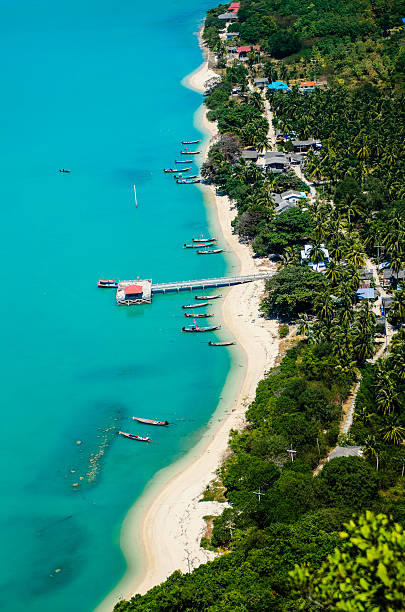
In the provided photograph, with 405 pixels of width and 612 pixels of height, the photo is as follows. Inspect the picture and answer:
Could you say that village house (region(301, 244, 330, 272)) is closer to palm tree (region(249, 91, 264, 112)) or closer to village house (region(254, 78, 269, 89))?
palm tree (region(249, 91, 264, 112))

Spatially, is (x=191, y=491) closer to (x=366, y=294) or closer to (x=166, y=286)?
(x=366, y=294)

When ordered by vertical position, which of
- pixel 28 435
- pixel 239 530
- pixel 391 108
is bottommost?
pixel 28 435

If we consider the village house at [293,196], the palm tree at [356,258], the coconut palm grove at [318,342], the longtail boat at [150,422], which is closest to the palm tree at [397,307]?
the coconut palm grove at [318,342]

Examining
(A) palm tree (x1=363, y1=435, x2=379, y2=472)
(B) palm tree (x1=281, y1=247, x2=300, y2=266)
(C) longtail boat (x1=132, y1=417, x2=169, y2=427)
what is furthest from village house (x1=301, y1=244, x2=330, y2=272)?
(A) palm tree (x1=363, y1=435, x2=379, y2=472)

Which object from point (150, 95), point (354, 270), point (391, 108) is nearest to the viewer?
point (354, 270)

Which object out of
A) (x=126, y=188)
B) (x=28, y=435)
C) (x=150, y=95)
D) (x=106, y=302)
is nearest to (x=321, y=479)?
(x=28, y=435)

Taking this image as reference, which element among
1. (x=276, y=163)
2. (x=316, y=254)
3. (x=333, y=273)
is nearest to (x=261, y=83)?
(x=276, y=163)

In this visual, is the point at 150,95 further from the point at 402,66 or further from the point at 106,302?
the point at 106,302

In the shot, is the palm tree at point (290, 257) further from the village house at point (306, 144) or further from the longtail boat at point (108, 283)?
the village house at point (306, 144)
